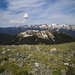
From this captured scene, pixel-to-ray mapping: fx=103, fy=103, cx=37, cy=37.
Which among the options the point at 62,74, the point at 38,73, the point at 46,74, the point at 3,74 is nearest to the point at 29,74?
the point at 38,73

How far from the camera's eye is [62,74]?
22484 millimetres

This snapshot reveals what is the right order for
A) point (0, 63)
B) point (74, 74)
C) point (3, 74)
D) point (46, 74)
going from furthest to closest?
point (0, 63) < point (74, 74) < point (46, 74) < point (3, 74)

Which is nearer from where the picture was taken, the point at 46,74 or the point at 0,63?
the point at 46,74

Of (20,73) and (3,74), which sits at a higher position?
(3,74)

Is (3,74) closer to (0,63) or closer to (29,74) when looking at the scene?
(29,74)

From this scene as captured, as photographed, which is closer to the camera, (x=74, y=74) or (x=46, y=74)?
(x=46, y=74)

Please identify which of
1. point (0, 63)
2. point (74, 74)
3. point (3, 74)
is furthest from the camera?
point (0, 63)

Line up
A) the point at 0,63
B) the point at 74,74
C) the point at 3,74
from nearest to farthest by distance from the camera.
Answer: the point at 3,74 < the point at 74,74 < the point at 0,63

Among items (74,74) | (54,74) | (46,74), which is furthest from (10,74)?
(74,74)

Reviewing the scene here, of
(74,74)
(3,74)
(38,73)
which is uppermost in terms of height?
(3,74)

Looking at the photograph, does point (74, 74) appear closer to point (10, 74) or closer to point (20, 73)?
point (20, 73)

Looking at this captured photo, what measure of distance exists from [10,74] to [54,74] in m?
9.41

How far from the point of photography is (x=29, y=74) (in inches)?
867

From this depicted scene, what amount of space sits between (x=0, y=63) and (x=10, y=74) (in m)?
8.51
